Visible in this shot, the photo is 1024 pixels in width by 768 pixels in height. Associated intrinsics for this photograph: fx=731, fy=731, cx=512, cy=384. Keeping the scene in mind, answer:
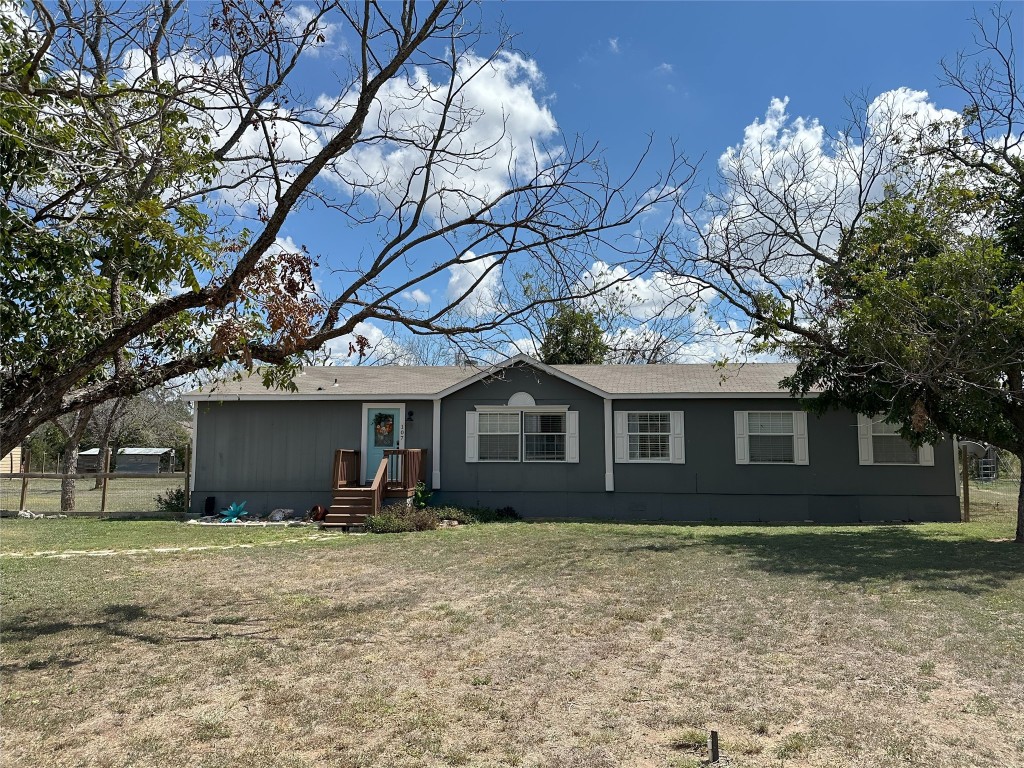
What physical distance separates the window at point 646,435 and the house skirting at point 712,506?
850mm

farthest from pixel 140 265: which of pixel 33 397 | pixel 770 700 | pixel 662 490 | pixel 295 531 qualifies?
pixel 662 490

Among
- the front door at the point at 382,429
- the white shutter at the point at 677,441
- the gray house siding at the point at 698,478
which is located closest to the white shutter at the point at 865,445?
the gray house siding at the point at 698,478

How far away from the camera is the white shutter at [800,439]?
51.7ft

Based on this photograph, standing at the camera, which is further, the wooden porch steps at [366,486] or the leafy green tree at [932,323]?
the wooden porch steps at [366,486]

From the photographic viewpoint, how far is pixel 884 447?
15742mm

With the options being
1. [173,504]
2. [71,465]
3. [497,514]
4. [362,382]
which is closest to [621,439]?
[497,514]

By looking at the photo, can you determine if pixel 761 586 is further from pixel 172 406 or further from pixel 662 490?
pixel 172 406

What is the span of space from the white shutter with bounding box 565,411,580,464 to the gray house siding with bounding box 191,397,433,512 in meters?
3.09

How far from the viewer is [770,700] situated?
177 inches

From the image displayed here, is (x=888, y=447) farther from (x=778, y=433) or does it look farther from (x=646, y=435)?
(x=646, y=435)

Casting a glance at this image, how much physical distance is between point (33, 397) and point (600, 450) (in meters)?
12.2

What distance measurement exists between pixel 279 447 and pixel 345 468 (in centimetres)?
194

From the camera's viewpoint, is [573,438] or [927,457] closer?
[927,457]

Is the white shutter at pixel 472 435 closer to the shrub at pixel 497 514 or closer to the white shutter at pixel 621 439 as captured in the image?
the shrub at pixel 497 514
